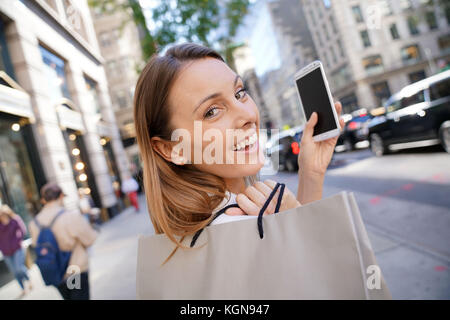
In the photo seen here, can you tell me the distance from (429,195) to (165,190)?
5.11 m

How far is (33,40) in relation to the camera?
3.94 feet

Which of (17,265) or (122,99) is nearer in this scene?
(122,99)

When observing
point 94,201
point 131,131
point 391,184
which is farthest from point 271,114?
point 391,184

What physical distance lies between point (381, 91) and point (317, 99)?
1274 inches

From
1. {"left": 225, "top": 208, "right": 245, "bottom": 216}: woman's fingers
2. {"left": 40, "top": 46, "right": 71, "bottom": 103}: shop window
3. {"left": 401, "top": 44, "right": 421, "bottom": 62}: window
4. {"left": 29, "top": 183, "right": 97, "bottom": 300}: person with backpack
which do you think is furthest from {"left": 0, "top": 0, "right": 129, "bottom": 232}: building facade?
{"left": 401, "top": 44, "right": 421, "bottom": 62}: window

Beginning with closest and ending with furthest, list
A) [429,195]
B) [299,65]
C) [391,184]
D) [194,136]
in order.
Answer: [194,136] < [299,65] < [429,195] < [391,184]

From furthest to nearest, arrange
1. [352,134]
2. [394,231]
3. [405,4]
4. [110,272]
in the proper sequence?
[405,4]
[352,134]
[110,272]
[394,231]

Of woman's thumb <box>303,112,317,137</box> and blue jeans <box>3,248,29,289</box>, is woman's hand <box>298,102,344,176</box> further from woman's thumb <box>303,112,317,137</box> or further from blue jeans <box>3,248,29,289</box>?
blue jeans <box>3,248,29,289</box>

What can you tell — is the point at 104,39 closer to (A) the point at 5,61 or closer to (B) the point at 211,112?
(A) the point at 5,61

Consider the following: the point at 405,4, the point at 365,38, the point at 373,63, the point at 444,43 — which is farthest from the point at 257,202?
the point at 444,43

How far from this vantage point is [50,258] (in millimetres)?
2617

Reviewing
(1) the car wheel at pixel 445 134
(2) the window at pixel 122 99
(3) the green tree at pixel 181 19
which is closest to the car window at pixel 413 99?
(1) the car wheel at pixel 445 134

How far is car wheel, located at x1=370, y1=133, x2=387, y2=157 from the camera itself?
900cm
